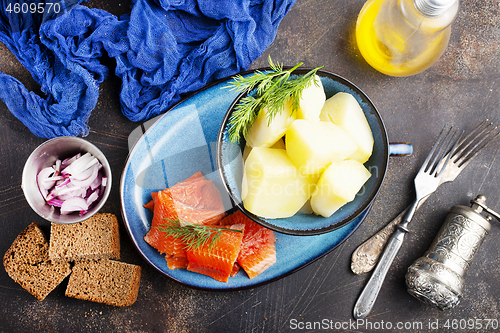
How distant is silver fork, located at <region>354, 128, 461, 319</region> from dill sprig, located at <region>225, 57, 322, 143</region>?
895 mm

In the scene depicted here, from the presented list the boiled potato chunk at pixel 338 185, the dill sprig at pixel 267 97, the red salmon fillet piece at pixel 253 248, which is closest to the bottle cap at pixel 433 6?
the dill sprig at pixel 267 97

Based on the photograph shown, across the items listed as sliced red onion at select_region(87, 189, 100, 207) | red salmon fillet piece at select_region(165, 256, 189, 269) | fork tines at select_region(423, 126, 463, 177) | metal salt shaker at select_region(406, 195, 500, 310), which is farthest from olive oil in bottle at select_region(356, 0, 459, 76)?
sliced red onion at select_region(87, 189, 100, 207)

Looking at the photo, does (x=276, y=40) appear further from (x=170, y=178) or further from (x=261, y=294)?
(x=261, y=294)

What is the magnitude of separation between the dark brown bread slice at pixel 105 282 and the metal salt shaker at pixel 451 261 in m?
1.40

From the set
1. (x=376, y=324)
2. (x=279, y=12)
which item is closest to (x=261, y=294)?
(x=376, y=324)

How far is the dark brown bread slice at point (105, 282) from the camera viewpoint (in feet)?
5.32

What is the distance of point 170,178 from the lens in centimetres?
156

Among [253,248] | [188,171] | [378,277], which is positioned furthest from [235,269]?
[378,277]

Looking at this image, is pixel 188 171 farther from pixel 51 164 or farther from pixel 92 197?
pixel 51 164

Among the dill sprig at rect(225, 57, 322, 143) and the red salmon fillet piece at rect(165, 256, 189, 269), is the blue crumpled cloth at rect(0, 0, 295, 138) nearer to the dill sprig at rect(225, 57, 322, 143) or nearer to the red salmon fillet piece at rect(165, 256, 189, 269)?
the dill sprig at rect(225, 57, 322, 143)

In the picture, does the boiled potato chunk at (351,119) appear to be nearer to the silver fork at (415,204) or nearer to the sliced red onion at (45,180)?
the silver fork at (415,204)

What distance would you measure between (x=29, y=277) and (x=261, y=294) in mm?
1187

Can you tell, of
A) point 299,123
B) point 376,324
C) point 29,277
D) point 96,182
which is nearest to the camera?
point 299,123

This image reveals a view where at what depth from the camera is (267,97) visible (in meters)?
1.19
